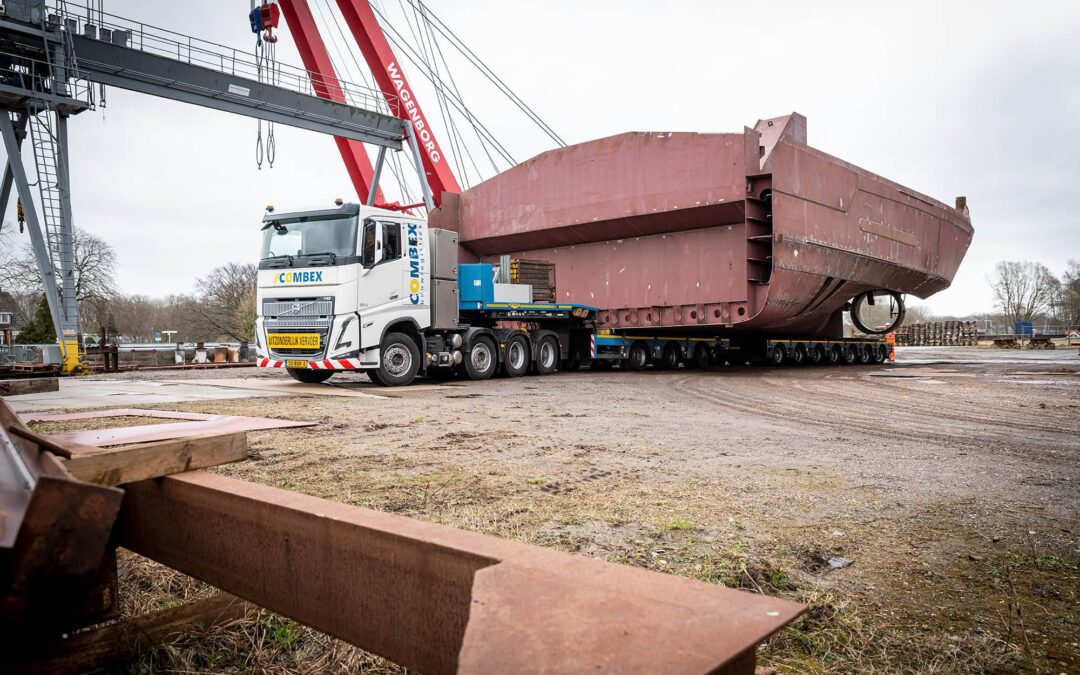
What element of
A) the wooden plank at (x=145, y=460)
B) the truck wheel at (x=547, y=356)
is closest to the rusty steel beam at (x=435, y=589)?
the wooden plank at (x=145, y=460)

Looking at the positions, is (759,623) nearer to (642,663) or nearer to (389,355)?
(642,663)

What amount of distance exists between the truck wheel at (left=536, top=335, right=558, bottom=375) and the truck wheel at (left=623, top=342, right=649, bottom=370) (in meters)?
1.89

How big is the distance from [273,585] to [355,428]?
14.2ft

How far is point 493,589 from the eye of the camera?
110 cm

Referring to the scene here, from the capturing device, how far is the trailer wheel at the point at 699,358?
17594mm

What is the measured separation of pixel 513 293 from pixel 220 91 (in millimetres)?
7448

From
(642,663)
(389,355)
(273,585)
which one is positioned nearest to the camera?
(642,663)

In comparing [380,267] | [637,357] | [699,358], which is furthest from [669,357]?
[380,267]

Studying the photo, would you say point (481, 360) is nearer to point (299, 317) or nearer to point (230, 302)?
point (299, 317)

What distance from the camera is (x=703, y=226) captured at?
13.8 metres

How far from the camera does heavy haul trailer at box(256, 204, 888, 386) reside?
10.5 m

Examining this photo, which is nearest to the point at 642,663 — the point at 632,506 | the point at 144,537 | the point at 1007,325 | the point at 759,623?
the point at 759,623

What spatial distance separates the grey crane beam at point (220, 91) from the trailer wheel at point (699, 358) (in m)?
9.24

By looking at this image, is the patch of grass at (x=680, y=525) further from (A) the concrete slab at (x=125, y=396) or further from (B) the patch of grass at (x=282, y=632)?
(A) the concrete slab at (x=125, y=396)
